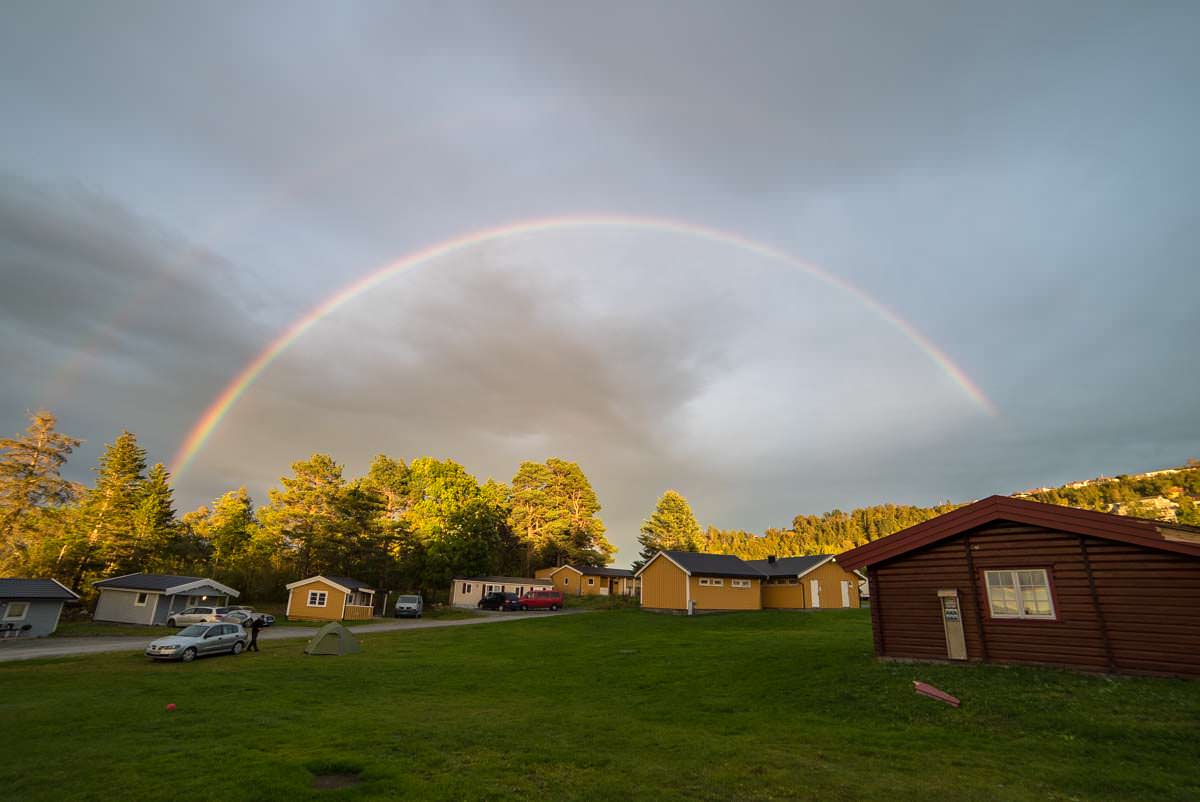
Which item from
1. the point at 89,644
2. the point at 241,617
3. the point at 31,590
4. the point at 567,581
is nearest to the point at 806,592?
the point at 567,581

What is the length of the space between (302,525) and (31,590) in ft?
97.3

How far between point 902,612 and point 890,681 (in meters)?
3.80

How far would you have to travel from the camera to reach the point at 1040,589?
1705 centimetres

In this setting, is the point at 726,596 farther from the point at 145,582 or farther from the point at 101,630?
the point at 145,582

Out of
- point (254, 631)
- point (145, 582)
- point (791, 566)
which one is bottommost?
point (254, 631)

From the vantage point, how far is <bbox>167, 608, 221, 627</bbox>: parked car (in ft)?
139

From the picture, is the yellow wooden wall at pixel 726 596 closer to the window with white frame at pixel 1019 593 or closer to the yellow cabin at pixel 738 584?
the yellow cabin at pixel 738 584

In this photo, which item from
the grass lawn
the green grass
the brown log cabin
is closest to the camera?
the grass lawn

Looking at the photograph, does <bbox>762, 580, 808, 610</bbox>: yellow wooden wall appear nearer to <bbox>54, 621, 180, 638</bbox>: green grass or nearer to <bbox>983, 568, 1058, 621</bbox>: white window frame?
<bbox>983, 568, 1058, 621</bbox>: white window frame

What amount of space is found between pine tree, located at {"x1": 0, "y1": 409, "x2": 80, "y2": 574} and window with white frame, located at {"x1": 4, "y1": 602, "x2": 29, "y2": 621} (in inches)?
601

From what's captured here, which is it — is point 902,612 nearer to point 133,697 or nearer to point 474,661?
point 474,661

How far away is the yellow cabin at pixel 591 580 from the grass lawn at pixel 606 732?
51.1m

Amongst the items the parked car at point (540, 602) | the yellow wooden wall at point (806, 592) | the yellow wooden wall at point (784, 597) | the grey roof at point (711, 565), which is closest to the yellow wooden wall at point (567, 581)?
the parked car at point (540, 602)

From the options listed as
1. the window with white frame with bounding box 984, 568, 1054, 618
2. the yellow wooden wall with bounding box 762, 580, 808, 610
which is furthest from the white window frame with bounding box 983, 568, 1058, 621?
the yellow wooden wall with bounding box 762, 580, 808, 610
